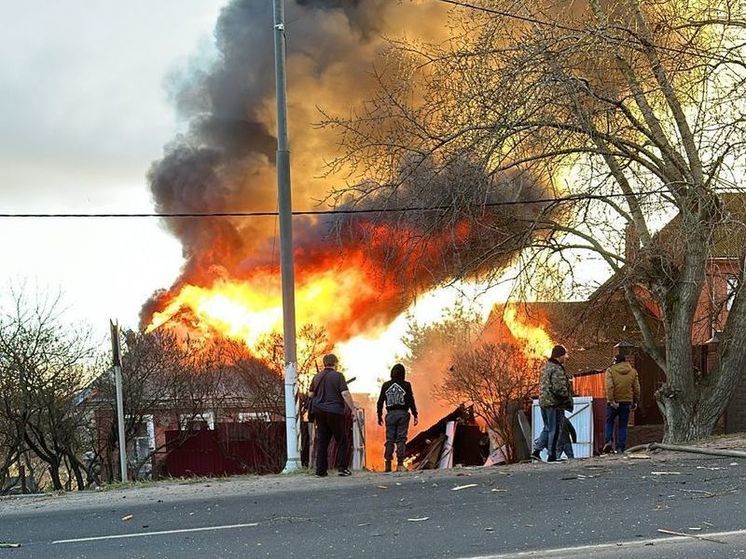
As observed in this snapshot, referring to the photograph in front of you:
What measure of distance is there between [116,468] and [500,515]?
2018 centimetres

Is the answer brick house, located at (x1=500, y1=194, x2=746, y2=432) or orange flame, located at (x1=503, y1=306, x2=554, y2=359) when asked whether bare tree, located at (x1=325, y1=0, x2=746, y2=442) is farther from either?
orange flame, located at (x1=503, y1=306, x2=554, y2=359)

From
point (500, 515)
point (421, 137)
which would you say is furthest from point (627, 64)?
point (500, 515)

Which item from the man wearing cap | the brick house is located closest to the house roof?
the brick house

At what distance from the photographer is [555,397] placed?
10750 mm

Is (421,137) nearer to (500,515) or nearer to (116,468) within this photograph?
(500,515)

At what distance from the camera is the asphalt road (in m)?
5.42

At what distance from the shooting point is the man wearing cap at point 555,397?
1072cm

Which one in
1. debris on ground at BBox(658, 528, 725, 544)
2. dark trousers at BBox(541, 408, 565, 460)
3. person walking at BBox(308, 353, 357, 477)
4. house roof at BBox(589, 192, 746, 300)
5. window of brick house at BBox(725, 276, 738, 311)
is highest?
house roof at BBox(589, 192, 746, 300)

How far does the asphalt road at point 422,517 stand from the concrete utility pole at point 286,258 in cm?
202

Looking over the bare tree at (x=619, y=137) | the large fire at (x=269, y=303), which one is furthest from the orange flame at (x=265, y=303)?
the bare tree at (x=619, y=137)

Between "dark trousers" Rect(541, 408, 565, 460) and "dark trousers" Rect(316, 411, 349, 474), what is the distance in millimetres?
2929

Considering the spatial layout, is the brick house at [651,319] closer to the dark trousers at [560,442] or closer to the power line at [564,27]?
the power line at [564,27]

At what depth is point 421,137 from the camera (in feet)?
40.8

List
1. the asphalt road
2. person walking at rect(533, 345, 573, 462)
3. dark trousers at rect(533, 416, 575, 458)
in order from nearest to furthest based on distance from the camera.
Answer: the asphalt road, person walking at rect(533, 345, 573, 462), dark trousers at rect(533, 416, 575, 458)
